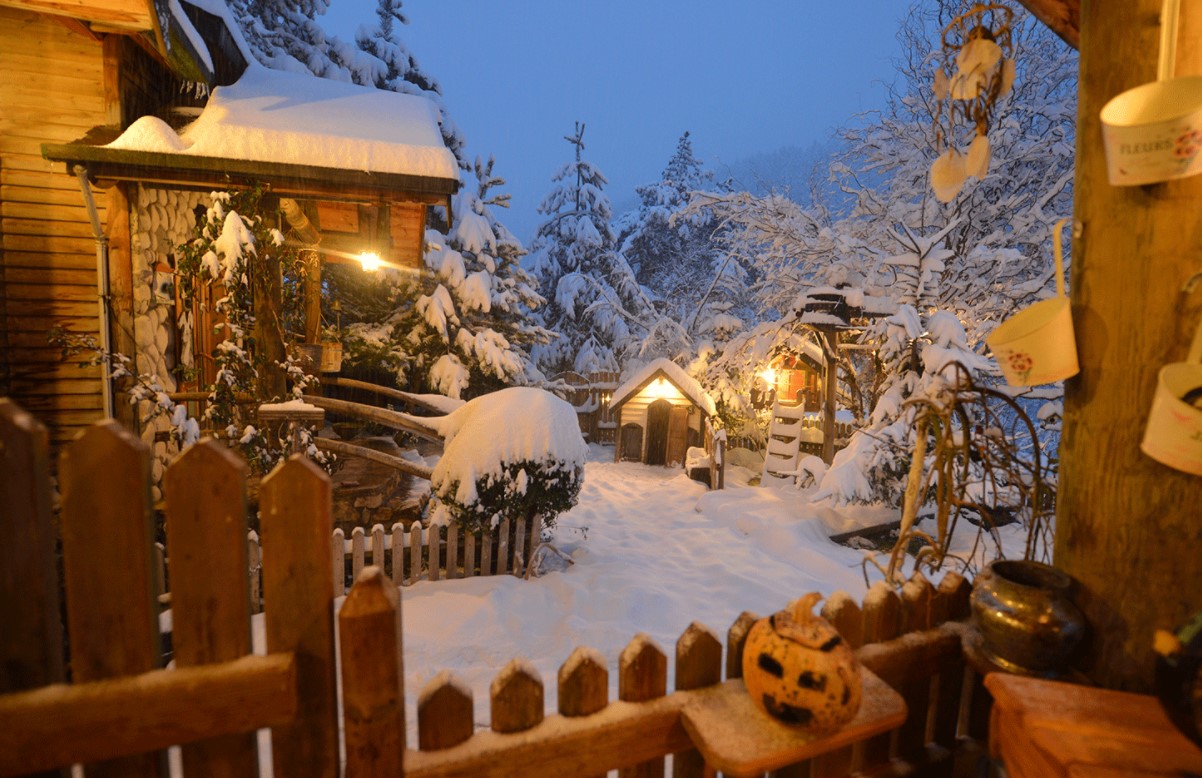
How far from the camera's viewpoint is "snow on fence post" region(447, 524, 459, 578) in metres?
5.45

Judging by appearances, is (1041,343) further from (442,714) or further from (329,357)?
(329,357)

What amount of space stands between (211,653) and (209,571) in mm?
181

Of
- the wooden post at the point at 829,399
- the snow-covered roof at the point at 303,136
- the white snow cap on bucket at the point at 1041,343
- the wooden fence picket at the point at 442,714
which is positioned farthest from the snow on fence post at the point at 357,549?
the wooden post at the point at 829,399

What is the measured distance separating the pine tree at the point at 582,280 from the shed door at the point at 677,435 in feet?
20.0

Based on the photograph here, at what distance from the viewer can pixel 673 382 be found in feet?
40.9

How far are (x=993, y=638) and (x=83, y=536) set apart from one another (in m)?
2.31

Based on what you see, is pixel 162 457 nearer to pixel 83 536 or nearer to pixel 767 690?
pixel 83 536

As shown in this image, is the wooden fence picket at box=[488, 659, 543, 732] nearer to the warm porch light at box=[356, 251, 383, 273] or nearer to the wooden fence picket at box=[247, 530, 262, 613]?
the wooden fence picket at box=[247, 530, 262, 613]

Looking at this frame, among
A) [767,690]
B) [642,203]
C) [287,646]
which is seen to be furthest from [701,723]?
[642,203]

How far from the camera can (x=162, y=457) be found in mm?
5590

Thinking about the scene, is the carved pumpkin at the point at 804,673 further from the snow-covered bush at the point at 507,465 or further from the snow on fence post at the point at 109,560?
the snow-covered bush at the point at 507,465

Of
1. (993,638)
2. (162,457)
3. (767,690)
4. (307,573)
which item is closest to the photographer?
(307,573)

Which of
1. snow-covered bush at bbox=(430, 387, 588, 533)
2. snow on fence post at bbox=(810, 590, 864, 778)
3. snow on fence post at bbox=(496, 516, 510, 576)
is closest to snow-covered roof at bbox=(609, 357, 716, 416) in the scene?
snow-covered bush at bbox=(430, 387, 588, 533)

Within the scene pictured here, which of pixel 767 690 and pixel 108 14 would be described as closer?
pixel 767 690
